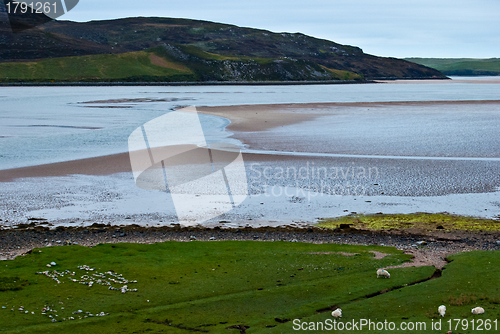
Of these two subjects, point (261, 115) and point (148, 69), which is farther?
point (148, 69)

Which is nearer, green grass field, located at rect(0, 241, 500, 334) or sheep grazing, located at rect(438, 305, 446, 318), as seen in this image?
sheep grazing, located at rect(438, 305, 446, 318)

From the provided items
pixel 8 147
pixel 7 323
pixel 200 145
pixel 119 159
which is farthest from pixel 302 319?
pixel 8 147

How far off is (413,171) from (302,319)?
57.3 ft

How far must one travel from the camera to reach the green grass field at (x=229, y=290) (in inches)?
321

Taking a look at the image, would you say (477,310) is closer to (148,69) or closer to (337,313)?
(337,313)

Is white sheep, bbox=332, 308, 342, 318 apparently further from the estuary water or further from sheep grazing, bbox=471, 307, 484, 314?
the estuary water

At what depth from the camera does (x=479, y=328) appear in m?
7.52

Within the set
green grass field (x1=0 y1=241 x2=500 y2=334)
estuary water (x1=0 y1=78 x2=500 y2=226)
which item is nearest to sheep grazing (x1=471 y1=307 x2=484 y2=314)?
green grass field (x1=0 y1=241 x2=500 y2=334)

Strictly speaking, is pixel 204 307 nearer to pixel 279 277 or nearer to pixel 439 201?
pixel 279 277

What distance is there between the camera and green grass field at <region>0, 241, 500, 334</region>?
816 centimetres

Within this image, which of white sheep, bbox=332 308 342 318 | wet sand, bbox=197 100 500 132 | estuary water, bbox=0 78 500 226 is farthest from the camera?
wet sand, bbox=197 100 500 132

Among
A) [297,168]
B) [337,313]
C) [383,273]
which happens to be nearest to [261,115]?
[297,168]

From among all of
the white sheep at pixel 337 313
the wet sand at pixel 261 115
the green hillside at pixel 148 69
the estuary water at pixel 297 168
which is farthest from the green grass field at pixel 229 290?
the green hillside at pixel 148 69

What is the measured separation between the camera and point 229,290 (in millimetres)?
9680
